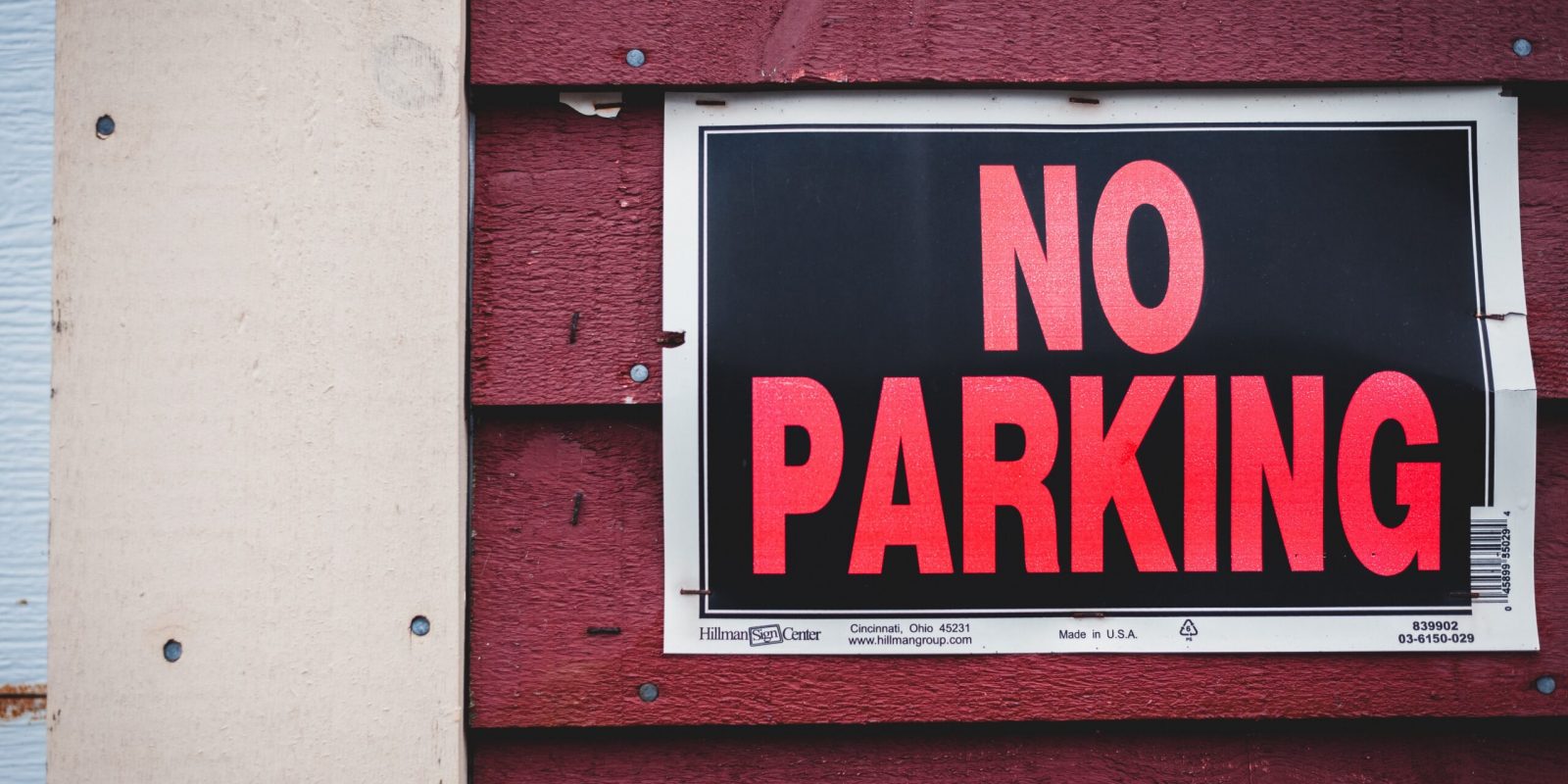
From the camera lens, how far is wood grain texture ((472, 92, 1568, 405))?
893 mm

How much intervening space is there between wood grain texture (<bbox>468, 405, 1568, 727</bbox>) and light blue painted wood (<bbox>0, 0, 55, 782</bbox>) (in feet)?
1.39

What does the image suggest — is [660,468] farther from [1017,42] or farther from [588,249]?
[1017,42]

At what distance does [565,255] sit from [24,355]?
535 millimetres

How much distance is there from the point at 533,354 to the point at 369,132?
0.27 metres

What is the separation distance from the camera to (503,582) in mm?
894

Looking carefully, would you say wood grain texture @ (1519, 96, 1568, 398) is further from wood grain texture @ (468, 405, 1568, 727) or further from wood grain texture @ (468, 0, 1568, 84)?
wood grain texture @ (468, 405, 1568, 727)

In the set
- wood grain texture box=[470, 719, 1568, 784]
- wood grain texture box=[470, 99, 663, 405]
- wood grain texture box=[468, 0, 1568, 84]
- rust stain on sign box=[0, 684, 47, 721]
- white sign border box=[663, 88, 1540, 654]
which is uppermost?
wood grain texture box=[468, 0, 1568, 84]

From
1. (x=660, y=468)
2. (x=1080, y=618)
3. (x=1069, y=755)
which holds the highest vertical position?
(x=660, y=468)

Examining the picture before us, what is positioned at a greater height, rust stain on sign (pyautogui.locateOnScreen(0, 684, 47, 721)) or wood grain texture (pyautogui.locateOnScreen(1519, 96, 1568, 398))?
wood grain texture (pyautogui.locateOnScreen(1519, 96, 1568, 398))

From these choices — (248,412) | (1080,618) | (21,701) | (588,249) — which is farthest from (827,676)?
(21,701)

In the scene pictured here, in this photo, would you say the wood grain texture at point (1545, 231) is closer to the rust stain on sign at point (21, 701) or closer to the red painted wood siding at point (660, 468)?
the red painted wood siding at point (660, 468)

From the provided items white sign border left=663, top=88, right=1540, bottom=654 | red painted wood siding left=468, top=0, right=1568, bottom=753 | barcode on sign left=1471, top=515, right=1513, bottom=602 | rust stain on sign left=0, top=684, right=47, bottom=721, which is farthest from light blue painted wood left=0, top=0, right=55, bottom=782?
barcode on sign left=1471, top=515, right=1513, bottom=602

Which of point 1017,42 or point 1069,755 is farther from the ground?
point 1017,42

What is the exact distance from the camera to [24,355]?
0.87 metres
